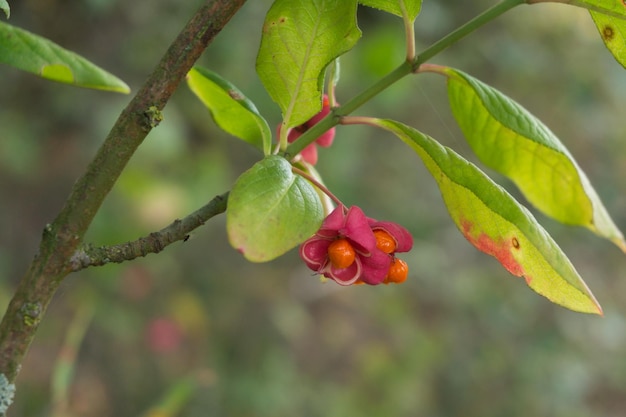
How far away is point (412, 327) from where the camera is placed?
2.85 m

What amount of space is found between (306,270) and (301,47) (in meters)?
2.19

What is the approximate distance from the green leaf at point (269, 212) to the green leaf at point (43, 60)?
7.5 inches

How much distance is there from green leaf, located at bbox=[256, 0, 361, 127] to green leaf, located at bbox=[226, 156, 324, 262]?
87 mm

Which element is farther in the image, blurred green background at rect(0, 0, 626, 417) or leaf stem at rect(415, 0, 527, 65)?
blurred green background at rect(0, 0, 626, 417)

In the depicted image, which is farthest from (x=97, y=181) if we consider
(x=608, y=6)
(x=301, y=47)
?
(x=608, y=6)

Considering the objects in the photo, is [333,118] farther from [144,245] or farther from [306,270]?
[306,270]

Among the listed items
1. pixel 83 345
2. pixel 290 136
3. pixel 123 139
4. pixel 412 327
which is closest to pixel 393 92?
pixel 412 327

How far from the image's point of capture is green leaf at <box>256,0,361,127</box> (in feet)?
1.81

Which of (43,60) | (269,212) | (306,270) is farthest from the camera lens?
(306,270)

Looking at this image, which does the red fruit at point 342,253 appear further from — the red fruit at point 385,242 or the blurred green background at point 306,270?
the blurred green background at point 306,270

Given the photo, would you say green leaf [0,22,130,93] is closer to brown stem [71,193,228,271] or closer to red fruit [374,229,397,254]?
brown stem [71,193,228,271]

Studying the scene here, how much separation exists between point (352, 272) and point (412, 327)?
2307 millimetres

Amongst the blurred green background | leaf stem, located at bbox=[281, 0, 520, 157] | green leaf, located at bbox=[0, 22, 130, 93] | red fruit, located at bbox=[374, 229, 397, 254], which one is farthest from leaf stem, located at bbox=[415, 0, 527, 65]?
the blurred green background

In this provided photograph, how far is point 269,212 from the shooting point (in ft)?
1.62
